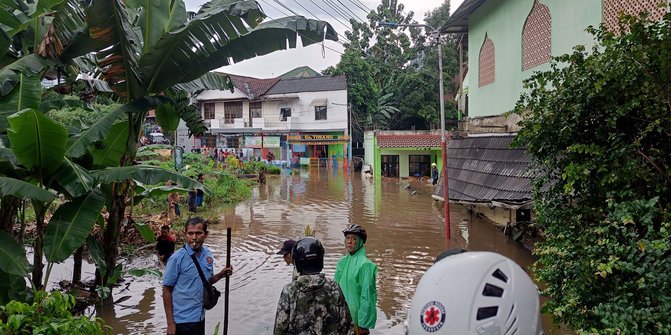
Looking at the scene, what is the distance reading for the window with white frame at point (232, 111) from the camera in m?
44.0

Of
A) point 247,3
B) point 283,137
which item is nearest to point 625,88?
Result: point 247,3

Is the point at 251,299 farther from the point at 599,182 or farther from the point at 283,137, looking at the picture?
the point at 283,137

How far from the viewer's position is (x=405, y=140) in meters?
32.0

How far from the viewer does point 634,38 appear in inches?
152

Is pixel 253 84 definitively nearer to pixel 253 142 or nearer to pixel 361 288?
pixel 253 142

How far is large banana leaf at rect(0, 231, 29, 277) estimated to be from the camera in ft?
13.6

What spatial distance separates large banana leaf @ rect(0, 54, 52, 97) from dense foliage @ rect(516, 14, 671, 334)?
5.14m

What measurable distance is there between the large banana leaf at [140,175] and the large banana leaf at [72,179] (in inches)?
5.7

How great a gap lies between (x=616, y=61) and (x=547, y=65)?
6.12 metres

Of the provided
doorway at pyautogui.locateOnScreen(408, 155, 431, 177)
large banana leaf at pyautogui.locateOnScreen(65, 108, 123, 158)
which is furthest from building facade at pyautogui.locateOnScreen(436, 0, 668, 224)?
doorway at pyautogui.locateOnScreen(408, 155, 431, 177)

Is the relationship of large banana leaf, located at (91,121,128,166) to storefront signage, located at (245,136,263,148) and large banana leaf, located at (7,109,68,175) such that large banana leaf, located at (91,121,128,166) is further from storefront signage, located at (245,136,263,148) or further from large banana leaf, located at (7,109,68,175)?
storefront signage, located at (245,136,263,148)

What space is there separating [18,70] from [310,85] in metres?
38.2

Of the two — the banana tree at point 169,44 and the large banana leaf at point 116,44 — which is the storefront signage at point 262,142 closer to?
the banana tree at point 169,44

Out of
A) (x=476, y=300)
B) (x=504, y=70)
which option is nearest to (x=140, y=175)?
(x=476, y=300)
